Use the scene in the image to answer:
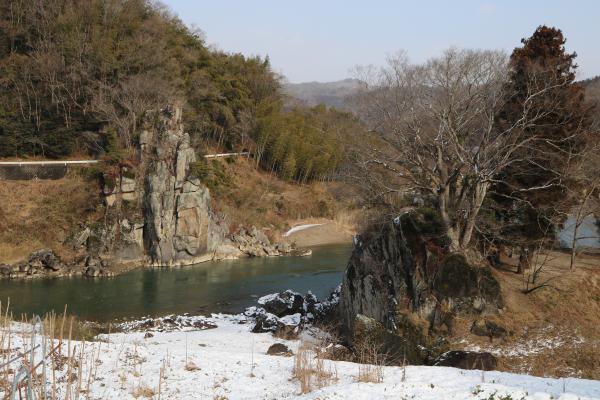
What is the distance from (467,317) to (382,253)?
11.4ft

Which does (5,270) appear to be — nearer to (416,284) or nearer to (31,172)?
(31,172)

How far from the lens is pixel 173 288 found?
23.4 m

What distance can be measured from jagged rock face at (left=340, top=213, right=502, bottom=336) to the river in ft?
22.7

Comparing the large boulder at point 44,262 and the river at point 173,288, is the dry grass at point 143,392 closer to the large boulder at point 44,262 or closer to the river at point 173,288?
the river at point 173,288

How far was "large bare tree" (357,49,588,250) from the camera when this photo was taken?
1337cm

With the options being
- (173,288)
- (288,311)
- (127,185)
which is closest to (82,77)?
(127,185)

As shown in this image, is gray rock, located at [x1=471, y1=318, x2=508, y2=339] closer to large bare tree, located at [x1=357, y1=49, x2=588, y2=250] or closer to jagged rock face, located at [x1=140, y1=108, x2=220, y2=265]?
large bare tree, located at [x1=357, y1=49, x2=588, y2=250]

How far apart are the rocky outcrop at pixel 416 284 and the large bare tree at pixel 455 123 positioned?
2.54ft

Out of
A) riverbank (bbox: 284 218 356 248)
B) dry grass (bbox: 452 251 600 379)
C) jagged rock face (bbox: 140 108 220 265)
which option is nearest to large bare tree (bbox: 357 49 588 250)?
dry grass (bbox: 452 251 600 379)

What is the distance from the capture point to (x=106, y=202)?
29.3 meters

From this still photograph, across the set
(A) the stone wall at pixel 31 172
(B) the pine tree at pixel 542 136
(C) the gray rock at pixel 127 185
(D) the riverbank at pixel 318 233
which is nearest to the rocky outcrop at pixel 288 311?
(B) the pine tree at pixel 542 136

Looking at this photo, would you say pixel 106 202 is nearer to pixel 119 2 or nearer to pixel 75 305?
pixel 75 305

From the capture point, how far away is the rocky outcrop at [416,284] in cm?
1276

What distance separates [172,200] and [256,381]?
75.7ft
